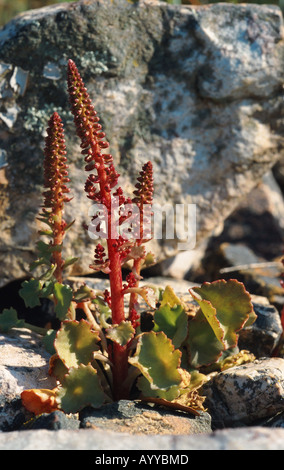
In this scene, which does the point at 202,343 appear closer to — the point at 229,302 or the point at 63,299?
the point at 229,302

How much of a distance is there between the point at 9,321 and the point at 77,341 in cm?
Answer: 63

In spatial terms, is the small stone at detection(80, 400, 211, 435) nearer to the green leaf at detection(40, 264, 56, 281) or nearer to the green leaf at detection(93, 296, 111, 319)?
the green leaf at detection(93, 296, 111, 319)

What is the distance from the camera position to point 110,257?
3.23 m

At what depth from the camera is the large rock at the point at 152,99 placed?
432 centimetres

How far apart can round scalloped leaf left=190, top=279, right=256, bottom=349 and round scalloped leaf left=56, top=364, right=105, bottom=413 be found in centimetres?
82

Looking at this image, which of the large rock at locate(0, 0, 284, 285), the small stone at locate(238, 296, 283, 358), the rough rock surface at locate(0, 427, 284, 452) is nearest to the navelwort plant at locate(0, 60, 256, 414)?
the small stone at locate(238, 296, 283, 358)

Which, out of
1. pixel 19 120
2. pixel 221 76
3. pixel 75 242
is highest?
pixel 221 76

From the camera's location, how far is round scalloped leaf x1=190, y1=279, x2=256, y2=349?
338cm

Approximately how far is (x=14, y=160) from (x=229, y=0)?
3928mm

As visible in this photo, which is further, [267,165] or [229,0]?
[229,0]

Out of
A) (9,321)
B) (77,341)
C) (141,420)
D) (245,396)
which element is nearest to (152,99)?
(9,321)

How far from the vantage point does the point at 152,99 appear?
4.62m

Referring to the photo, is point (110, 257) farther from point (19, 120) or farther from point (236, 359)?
point (19, 120)
